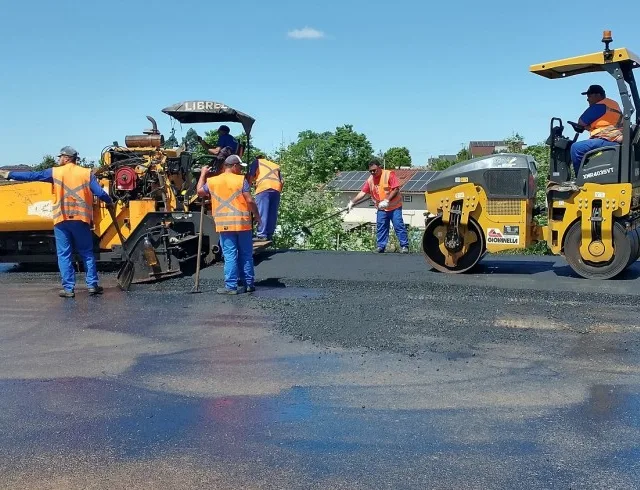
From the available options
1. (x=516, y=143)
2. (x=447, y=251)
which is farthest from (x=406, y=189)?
(x=447, y=251)

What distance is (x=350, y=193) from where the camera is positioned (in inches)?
1316

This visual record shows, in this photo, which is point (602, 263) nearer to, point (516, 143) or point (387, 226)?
point (387, 226)

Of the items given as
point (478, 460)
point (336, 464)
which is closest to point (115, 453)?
point (336, 464)

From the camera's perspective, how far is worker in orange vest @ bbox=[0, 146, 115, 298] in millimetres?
8031

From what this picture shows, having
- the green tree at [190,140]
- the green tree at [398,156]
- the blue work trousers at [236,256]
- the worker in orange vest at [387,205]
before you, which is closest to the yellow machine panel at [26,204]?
the green tree at [190,140]

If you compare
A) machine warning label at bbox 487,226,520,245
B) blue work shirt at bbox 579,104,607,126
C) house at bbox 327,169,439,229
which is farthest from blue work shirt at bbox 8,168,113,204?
house at bbox 327,169,439,229

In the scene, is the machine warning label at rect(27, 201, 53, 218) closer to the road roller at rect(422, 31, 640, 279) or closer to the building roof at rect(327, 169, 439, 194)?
the road roller at rect(422, 31, 640, 279)

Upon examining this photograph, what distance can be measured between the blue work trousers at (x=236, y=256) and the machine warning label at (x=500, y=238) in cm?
287

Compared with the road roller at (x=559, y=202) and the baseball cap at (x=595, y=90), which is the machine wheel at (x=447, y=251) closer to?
the road roller at (x=559, y=202)

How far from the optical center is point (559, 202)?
321 inches

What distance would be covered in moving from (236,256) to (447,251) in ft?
8.72

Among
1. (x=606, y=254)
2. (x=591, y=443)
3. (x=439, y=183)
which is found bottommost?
(x=591, y=443)

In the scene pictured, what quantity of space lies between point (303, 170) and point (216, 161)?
6851mm

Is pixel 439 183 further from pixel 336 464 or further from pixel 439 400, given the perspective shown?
pixel 336 464
